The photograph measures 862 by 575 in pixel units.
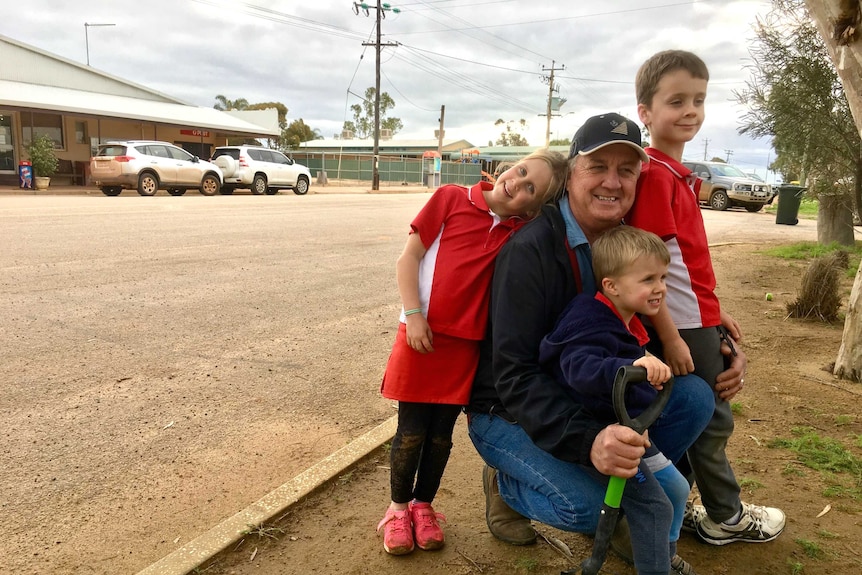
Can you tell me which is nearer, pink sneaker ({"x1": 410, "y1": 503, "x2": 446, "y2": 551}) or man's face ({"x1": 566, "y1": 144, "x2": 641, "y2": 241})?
man's face ({"x1": 566, "y1": 144, "x2": 641, "y2": 241})

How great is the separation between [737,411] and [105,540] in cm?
349

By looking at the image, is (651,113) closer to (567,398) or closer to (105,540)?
(567,398)

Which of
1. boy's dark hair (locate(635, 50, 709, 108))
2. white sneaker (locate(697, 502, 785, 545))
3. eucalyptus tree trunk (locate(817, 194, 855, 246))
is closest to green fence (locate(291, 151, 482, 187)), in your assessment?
eucalyptus tree trunk (locate(817, 194, 855, 246))

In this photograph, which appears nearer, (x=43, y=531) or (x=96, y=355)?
(x=43, y=531)

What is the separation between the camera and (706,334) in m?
2.35

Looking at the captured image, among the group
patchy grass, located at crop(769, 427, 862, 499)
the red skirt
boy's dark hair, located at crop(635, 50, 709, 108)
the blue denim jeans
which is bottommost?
patchy grass, located at crop(769, 427, 862, 499)

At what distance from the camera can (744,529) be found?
2623 mm

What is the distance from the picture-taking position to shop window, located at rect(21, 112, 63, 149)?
85.3ft

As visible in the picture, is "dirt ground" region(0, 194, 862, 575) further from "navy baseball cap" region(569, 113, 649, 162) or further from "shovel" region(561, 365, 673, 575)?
"navy baseball cap" region(569, 113, 649, 162)

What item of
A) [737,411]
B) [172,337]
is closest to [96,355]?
[172,337]

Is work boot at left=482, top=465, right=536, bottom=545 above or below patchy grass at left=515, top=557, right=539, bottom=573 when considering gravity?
above

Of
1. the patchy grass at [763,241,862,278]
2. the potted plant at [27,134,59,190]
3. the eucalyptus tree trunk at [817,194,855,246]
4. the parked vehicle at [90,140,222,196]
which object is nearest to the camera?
the patchy grass at [763,241,862,278]

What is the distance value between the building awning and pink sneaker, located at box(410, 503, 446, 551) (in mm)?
25968

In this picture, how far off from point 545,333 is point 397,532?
40.2 inches
